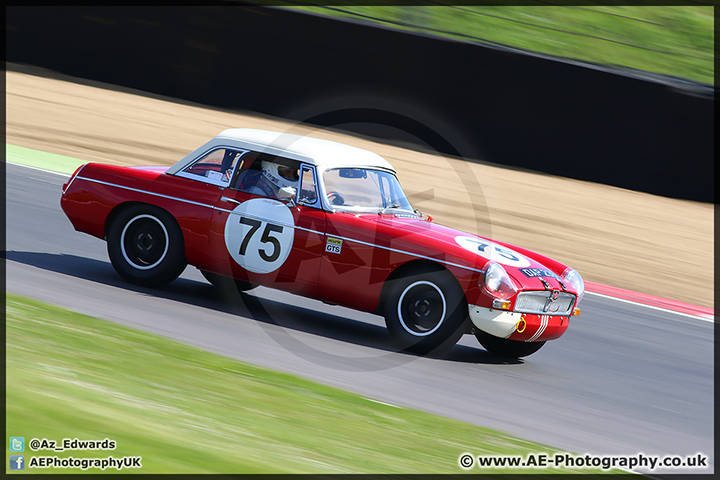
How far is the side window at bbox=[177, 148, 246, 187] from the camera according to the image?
22.6 ft

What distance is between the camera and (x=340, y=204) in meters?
6.73

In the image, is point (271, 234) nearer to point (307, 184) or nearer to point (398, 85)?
point (307, 184)

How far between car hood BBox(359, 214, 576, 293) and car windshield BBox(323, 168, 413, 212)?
0.17m

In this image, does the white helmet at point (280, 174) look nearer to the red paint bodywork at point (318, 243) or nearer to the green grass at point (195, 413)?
the red paint bodywork at point (318, 243)

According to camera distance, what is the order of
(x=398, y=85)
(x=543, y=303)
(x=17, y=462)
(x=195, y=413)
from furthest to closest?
(x=398, y=85) < (x=543, y=303) < (x=195, y=413) < (x=17, y=462)

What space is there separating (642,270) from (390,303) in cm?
682

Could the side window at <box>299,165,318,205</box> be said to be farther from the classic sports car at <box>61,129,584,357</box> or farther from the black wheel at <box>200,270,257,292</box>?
the black wheel at <box>200,270,257,292</box>

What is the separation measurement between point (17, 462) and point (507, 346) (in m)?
4.46

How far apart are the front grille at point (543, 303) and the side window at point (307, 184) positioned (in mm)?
1857

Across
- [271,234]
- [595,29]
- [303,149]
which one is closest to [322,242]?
[271,234]

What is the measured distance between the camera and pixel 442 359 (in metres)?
6.45

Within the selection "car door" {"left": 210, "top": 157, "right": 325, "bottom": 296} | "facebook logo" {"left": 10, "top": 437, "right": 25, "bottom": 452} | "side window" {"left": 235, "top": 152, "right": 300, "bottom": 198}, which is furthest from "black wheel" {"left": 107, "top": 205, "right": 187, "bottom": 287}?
"facebook logo" {"left": 10, "top": 437, "right": 25, "bottom": 452}

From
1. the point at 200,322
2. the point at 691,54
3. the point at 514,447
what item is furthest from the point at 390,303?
the point at 691,54
